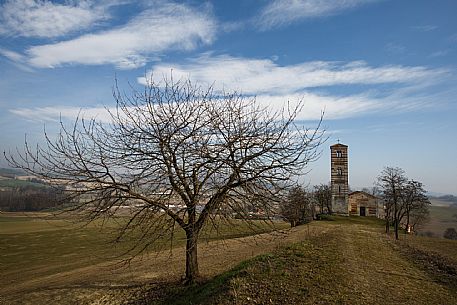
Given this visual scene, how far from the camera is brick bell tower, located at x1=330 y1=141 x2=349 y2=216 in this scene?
167 feet

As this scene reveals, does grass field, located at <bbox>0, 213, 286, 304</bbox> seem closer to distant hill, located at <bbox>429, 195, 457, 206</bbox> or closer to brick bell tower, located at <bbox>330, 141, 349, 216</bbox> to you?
brick bell tower, located at <bbox>330, 141, 349, 216</bbox>

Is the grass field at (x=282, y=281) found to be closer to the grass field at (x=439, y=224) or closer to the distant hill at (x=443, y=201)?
the grass field at (x=439, y=224)

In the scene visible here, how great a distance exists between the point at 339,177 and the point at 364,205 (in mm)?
8966

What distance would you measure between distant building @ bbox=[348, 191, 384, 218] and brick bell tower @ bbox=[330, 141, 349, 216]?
5.63 m

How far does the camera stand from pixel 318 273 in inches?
448

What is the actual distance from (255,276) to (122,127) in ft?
21.6

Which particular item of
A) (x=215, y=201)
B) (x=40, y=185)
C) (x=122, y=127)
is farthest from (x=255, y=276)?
(x=40, y=185)

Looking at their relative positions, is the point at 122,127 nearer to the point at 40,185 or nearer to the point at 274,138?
the point at 40,185

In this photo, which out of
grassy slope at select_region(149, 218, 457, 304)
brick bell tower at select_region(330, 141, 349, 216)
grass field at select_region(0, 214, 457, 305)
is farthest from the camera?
brick bell tower at select_region(330, 141, 349, 216)

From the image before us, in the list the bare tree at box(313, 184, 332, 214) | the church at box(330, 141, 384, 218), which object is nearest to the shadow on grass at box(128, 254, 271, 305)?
the church at box(330, 141, 384, 218)

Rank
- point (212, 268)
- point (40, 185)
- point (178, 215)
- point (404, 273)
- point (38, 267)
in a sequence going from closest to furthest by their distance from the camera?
point (40, 185) → point (178, 215) → point (404, 273) → point (212, 268) → point (38, 267)

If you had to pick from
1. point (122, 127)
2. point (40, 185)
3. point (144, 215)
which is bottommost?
point (144, 215)

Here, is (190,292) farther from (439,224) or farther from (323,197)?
(439,224)

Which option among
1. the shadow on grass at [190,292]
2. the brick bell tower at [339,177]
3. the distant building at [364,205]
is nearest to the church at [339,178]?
the brick bell tower at [339,177]
